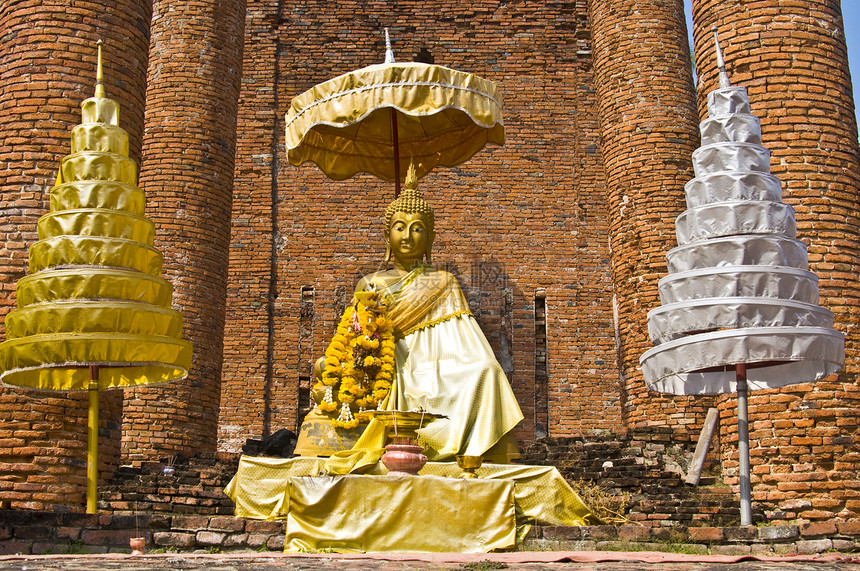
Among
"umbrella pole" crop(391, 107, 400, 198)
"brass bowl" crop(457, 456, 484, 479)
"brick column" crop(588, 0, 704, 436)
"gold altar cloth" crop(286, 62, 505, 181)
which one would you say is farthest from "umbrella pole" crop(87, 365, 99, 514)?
"brick column" crop(588, 0, 704, 436)

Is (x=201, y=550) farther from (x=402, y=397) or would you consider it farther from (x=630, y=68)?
(x=630, y=68)

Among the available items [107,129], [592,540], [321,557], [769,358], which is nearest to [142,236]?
[107,129]

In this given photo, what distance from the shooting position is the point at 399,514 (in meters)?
6.25

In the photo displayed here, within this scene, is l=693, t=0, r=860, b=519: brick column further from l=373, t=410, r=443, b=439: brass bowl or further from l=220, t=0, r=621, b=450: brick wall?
l=220, t=0, r=621, b=450: brick wall

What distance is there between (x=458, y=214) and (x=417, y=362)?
5.46 m

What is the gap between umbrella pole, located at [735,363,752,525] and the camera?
6359 millimetres

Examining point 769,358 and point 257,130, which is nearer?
point 769,358

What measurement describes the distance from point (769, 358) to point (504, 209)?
7956 millimetres

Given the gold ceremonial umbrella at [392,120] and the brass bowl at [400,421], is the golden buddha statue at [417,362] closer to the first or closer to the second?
the brass bowl at [400,421]

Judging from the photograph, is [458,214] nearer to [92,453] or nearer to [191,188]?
[191,188]

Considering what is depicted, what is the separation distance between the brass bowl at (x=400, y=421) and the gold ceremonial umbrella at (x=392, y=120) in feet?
10.3

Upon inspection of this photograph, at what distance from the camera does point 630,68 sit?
39.9ft

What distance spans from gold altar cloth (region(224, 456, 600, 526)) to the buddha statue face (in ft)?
7.78

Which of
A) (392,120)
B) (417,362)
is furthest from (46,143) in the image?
(417,362)
